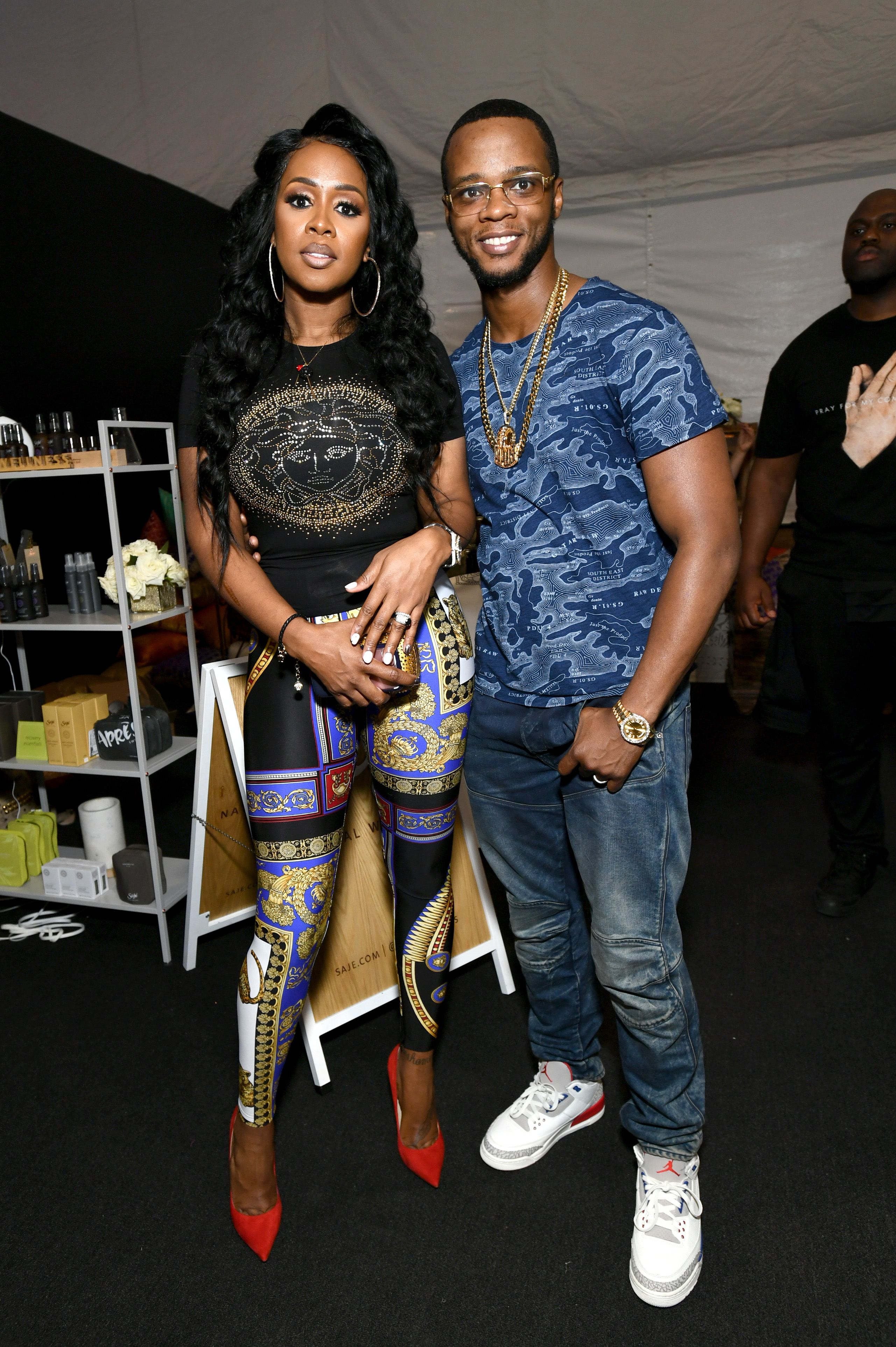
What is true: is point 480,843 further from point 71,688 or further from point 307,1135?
point 71,688

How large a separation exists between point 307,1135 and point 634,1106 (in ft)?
2.44

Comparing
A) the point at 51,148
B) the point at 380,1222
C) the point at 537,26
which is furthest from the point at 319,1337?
the point at 537,26

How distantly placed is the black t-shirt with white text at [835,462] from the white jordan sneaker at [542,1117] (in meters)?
1.60

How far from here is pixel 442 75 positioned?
4305mm

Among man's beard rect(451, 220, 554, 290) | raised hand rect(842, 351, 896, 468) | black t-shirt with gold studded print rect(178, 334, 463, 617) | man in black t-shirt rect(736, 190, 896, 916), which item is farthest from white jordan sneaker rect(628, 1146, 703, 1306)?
raised hand rect(842, 351, 896, 468)

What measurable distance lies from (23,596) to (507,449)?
189cm

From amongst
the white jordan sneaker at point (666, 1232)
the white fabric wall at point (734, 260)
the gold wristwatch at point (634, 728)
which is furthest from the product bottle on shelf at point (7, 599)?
the white fabric wall at point (734, 260)

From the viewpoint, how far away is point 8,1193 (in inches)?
69.9

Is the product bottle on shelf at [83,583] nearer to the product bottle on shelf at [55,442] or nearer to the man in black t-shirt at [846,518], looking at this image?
the product bottle on shelf at [55,442]

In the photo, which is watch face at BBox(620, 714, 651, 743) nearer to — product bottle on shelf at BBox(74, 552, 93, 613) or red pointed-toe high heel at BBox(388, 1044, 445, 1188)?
red pointed-toe high heel at BBox(388, 1044, 445, 1188)

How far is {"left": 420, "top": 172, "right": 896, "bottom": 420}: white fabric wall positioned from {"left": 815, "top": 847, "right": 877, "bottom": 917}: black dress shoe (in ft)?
10.1

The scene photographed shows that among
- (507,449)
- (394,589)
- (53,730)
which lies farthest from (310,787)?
(53,730)

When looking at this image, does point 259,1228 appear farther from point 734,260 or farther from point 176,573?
point 734,260

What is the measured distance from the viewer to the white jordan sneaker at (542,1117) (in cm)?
181
